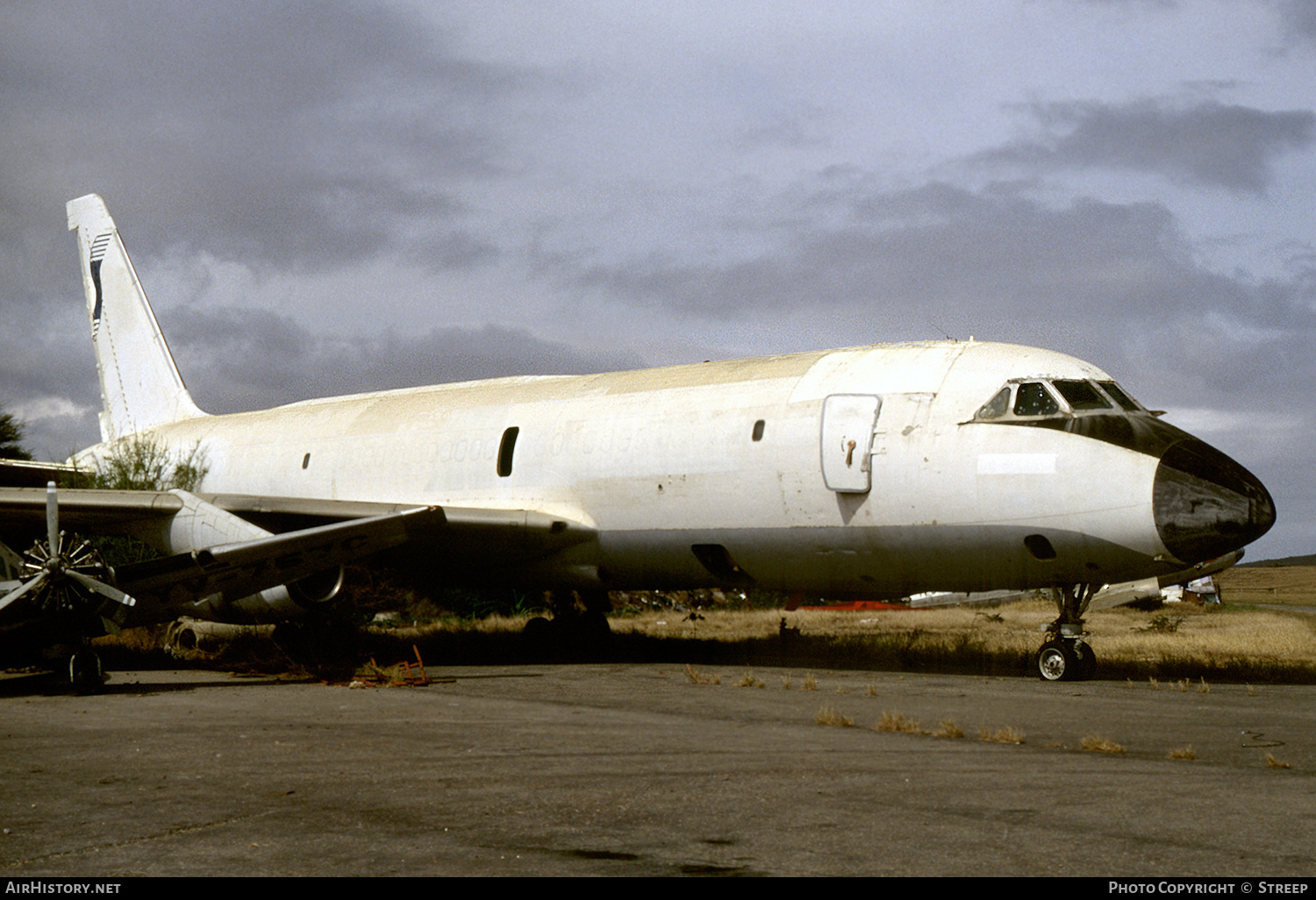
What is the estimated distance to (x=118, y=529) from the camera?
1792 cm

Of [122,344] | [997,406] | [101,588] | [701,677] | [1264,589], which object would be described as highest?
[122,344]

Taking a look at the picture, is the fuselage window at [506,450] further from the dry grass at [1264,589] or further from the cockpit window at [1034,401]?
the dry grass at [1264,589]

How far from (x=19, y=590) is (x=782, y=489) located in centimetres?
924

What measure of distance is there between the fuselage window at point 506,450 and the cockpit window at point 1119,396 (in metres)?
9.13

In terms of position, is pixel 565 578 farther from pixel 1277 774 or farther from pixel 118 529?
pixel 1277 774

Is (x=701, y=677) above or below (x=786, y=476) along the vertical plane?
below

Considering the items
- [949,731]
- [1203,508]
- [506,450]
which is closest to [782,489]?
[1203,508]

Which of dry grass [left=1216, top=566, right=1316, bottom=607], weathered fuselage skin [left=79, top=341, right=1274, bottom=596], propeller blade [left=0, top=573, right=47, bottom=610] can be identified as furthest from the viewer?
dry grass [left=1216, top=566, right=1316, bottom=607]

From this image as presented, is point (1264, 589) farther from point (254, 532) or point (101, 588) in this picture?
point (101, 588)

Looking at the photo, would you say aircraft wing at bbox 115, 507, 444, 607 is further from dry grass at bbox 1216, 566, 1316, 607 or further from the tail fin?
dry grass at bbox 1216, 566, 1316, 607

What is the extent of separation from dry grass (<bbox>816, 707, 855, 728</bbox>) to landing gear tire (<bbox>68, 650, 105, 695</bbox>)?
861 cm

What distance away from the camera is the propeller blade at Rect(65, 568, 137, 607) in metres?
14.1

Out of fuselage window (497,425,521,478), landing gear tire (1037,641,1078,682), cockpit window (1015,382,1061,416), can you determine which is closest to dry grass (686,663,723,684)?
landing gear tire (1037,641,1078,682)

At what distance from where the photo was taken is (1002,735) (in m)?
10.3
